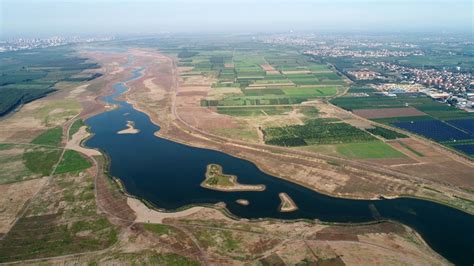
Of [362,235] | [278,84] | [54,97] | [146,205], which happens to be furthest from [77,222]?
[278,84]

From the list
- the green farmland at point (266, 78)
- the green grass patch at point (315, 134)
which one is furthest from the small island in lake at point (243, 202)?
the green farmland at point (266, 78)

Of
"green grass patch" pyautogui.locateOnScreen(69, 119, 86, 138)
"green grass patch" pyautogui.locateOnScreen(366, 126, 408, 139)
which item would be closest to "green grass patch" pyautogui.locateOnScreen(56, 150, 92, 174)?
"green grass patch" pyautogui.locateOnScreen(69, 119, 86, 138)

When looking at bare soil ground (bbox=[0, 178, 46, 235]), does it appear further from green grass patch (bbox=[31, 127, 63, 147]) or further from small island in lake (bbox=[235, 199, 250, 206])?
small island in lake (bbox=[235, 199, 250, 206])

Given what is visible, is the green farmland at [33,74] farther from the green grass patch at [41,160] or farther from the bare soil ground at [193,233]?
the bare soil ground at [193,233]

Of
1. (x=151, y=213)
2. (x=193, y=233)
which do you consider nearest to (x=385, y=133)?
(x=193, y=233)

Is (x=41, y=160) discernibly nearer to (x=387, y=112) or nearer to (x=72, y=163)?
(x=72, y=163)
